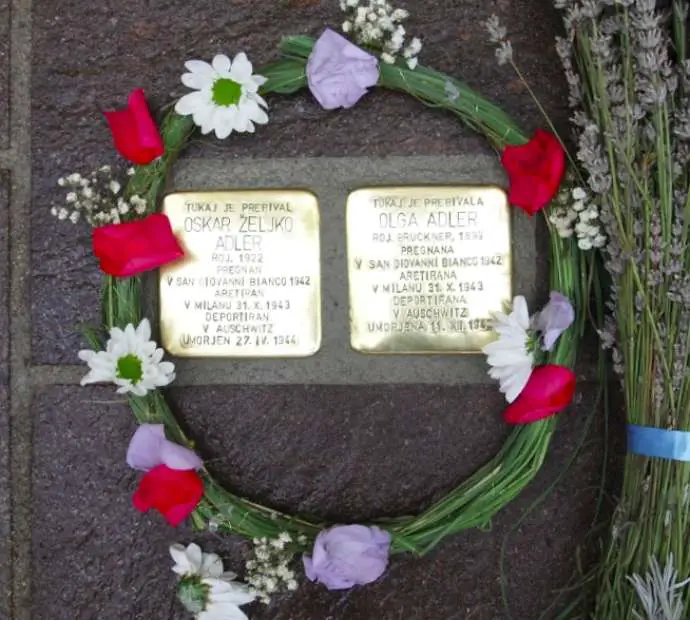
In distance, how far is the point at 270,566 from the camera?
46.9 inches

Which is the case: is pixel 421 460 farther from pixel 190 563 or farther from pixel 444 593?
pixel 190 563

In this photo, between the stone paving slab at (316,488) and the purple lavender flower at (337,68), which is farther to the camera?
the stone paving slab at (316,488)

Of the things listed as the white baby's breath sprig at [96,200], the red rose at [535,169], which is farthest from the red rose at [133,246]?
the red rose at [535,169]

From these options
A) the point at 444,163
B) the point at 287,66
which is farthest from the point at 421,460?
the point at 287,66

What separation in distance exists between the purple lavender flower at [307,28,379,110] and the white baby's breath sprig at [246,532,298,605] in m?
0.67

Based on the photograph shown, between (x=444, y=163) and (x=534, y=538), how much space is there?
62 cm

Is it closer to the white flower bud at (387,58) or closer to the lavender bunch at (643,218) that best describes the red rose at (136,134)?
the white flower bud at (387,58)

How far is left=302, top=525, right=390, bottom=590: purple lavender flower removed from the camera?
113cm

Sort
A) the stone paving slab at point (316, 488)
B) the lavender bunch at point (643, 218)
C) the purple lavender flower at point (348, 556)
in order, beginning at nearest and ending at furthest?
1. the lavender bunch at point (643, 218)
2. the purple lavender flower at point (348, 556)
3. the stone paving slab at point (316, 488)

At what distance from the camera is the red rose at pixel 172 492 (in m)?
1.13

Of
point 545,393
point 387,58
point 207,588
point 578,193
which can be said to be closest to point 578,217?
point 578,193

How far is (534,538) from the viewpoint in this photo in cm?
124

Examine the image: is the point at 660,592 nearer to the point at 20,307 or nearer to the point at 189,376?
the point at 189,376

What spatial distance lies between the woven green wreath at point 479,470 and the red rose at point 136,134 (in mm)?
24
